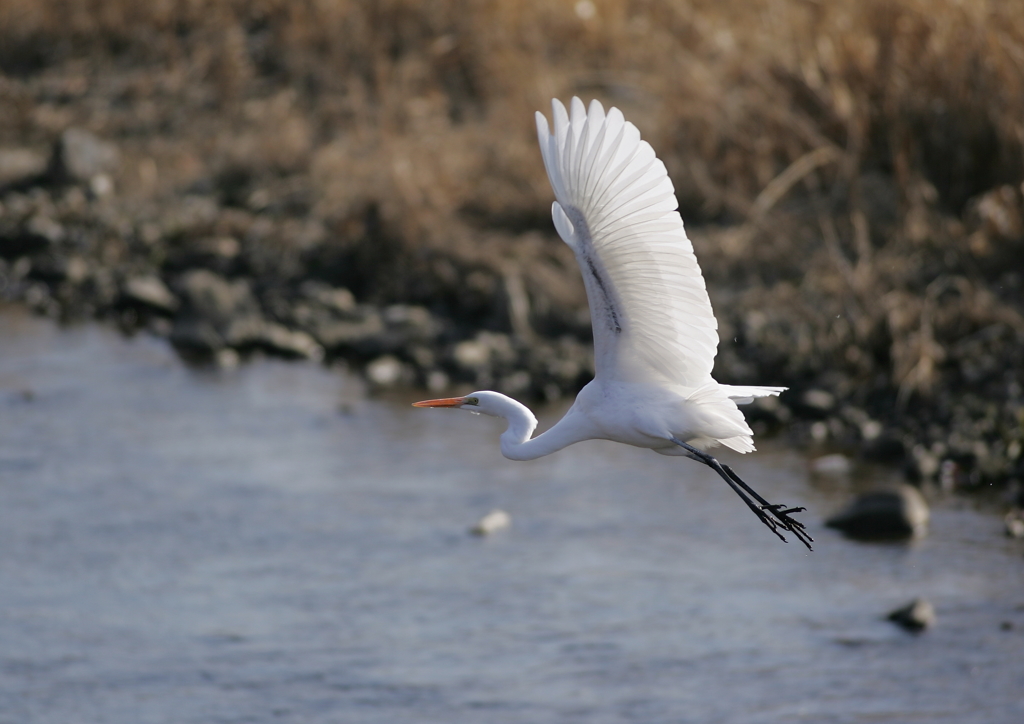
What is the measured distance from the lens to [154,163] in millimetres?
16328

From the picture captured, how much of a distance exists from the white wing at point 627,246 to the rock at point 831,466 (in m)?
4.27

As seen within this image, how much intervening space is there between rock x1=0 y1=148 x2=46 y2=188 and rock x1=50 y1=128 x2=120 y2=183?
25 cm

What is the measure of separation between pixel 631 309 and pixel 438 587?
11.1 ft

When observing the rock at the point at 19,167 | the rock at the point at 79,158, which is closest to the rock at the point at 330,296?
the rock at the point at 79,158

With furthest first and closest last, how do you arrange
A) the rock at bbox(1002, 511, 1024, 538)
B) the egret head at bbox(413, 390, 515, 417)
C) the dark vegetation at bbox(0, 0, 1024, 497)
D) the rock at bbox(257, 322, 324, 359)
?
the rock at bbox(257, 322, 324, 359), the dark vegetation at bbox(0, 0, 1024, 497), the rock at bbox(1002, 511, 1024, 538), the egret head at bbox(413, 390, 515, 417)

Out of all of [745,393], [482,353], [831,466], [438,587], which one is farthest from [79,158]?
[745,393]

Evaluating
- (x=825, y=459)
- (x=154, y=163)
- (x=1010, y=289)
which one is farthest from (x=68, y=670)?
(x=154, y=163)

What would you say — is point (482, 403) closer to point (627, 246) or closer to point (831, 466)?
point (627, 246)

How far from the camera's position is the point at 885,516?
332 inches

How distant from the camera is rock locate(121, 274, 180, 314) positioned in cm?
1328

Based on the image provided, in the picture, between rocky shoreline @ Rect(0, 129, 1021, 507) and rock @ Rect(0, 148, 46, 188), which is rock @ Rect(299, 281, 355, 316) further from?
rock @ Rect(0, 148, 46, 188)

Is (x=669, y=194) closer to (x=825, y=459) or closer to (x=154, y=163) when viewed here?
(x=825, y=459)

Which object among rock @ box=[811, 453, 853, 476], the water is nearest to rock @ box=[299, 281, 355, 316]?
the water

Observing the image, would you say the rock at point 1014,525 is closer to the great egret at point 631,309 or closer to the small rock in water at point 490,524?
the small rock in water at point 490,524
